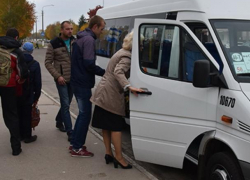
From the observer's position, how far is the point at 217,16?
11.8 ft

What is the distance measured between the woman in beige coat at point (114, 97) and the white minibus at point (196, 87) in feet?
0.65

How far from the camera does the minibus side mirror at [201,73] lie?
3.26 metres

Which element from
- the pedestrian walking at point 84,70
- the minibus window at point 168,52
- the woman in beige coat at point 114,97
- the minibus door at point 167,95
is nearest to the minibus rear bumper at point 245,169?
the minibus door at point 167,95

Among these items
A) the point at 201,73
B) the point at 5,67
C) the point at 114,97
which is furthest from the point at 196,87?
the point at 5,67

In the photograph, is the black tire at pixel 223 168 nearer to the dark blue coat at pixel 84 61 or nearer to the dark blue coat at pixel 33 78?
the dark blue coat at pixel 84 61

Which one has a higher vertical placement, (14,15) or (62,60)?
(14,15)

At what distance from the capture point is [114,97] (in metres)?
4.47

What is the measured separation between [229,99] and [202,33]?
0.85m

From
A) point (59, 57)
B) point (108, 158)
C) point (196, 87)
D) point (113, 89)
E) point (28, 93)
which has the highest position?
point (59, 57)

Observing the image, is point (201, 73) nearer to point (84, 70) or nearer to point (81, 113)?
point (84, 70)

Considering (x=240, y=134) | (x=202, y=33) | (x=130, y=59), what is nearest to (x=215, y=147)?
(x=240, y=134)

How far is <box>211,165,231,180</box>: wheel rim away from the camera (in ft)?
11.3

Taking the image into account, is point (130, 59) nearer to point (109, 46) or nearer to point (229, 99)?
point (229, 99)

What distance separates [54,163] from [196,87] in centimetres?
243
